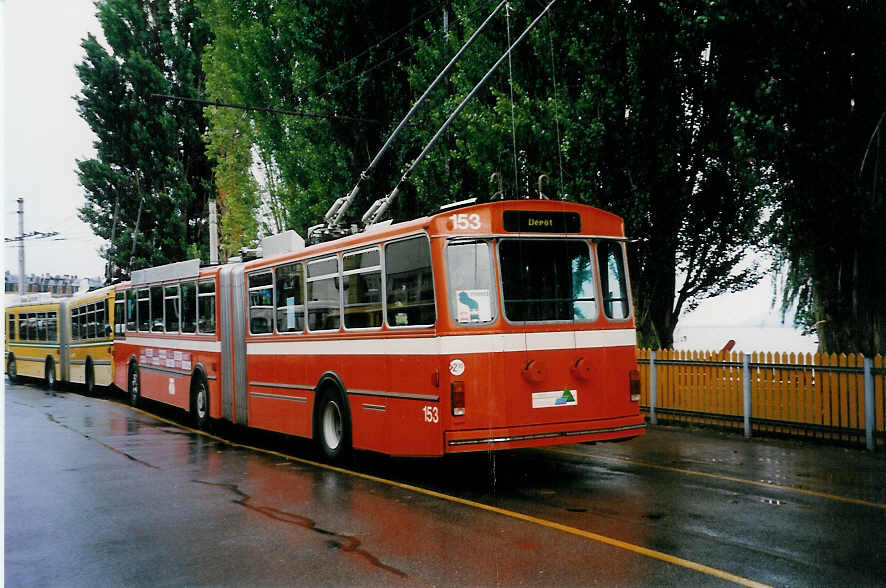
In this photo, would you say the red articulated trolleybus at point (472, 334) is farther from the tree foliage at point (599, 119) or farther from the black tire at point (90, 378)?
the black tire at point (90, 378)

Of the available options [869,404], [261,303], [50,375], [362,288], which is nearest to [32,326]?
[50,375]

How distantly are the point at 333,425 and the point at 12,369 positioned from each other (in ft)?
81.4

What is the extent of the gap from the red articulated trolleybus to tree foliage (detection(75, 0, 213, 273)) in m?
8.93

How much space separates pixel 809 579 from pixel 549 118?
13.1 m

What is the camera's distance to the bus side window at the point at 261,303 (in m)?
13.7

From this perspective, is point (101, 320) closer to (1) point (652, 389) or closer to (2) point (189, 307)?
(2) point (189, 307)

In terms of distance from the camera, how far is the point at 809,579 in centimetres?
596

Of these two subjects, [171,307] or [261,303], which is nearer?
[261,303]

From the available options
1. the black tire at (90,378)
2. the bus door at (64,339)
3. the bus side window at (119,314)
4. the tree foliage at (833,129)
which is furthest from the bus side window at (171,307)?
the tree foliage at (833,129)

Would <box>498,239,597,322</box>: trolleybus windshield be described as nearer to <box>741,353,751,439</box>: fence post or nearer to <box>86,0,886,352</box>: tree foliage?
<box>86,0,886,352</box>: tree foliage

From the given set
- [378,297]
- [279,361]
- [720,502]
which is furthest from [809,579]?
[279,361]

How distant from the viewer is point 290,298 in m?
13.1

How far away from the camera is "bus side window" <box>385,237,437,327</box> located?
967cm

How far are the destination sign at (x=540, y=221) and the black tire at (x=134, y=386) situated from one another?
1391cm
